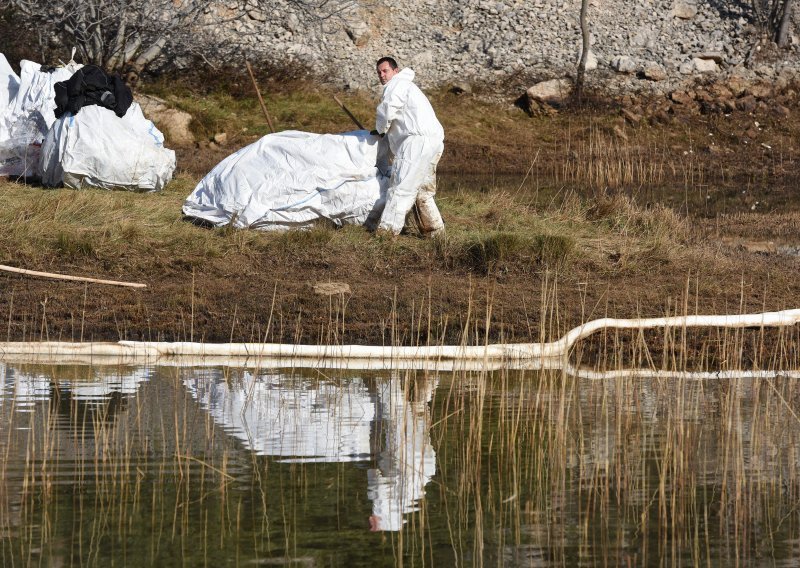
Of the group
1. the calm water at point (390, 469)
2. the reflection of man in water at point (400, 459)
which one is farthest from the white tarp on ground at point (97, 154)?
the reflection of man in water at point (400, 459)

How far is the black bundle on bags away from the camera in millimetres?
11617

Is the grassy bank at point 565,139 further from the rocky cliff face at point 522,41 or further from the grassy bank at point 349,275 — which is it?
the grassy bank at point 349,275

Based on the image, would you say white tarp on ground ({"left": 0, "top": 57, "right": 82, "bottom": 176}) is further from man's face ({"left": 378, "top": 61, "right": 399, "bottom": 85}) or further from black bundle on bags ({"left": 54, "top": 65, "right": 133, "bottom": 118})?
man's face ({"left": 378, "top": 61, "right": 399, "bottom": 85})

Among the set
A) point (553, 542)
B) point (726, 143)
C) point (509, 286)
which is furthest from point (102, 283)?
point (726, 143)

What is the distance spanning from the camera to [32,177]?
39.7 ft

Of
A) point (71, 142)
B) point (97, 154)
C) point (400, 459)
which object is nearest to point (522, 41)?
point (97, 154)

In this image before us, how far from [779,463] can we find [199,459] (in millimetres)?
2547

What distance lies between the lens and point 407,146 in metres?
10.1

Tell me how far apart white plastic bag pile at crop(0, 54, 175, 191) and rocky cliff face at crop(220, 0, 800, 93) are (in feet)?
32.3

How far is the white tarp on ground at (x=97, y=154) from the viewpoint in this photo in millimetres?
11508

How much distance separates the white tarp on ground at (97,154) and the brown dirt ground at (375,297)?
2.26 m

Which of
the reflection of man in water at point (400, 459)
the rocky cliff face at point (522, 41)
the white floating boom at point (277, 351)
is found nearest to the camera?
the reflection of man in water at point (400, 459)

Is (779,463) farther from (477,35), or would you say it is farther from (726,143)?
(477,35)

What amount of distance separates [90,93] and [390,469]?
7115 millimetres
